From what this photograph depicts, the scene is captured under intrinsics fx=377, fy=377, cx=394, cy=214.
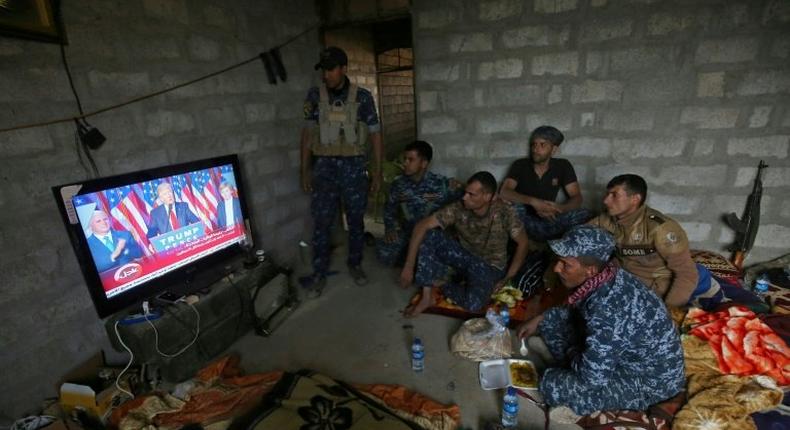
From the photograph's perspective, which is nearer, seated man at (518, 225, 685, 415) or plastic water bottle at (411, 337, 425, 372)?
seated man at (518, 225, 685, 415)

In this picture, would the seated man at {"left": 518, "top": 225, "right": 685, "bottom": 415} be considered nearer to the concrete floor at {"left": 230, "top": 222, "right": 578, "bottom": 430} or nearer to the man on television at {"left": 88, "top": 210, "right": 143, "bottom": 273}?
the concrete floor at {"left": 230, "top": 222, "right": 578, "bottom": 430}

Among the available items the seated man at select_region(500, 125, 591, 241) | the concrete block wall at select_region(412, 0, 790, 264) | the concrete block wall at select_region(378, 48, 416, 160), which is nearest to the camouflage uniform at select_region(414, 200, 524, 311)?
the seated man at select_region(500, 125, 591, 241)

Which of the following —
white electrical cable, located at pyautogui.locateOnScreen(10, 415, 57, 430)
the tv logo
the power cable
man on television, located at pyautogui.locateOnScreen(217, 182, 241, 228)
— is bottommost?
white electrical cable, located at pyautogui.locateOnScreen(10, 415, 57, 430)

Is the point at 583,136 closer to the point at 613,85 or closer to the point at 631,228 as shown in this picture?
the point at 613,85

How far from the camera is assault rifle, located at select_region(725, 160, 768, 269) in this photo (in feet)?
9.75

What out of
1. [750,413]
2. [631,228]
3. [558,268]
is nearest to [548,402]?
[558,268]

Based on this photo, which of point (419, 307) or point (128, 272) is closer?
point (128, 272)

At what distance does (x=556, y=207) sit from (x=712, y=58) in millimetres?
1559

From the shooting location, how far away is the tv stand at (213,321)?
2012mm

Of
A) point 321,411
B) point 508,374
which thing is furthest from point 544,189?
point 321,411

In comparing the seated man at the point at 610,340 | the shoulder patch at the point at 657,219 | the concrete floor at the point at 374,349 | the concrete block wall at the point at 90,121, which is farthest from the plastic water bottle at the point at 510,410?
the concrete block wall at the point at 90,121

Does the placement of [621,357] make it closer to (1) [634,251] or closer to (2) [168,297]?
(1) [634,251]

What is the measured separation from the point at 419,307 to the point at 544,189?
1560mm

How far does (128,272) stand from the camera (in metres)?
2.10
